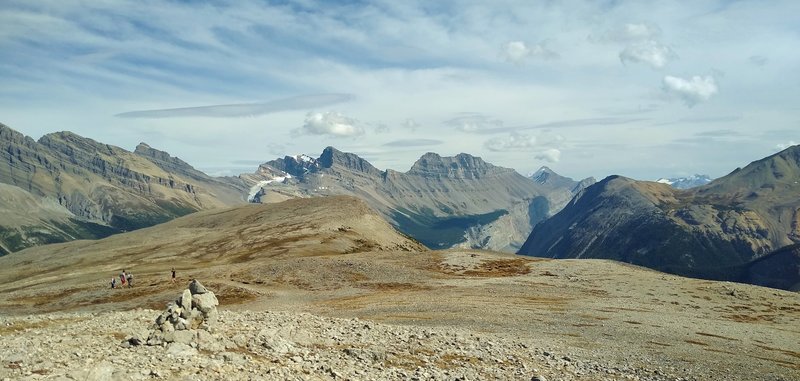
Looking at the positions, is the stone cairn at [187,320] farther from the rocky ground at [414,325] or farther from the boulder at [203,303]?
the rocky ground at [414,325]

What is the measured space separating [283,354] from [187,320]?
6.22 meters

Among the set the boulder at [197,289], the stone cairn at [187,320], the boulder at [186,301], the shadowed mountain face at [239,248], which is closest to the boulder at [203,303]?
the stone cairn at [187,320]

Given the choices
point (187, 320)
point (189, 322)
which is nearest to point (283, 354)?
point (189, 322)

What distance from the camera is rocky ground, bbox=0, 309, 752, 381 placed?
2450 centimetres

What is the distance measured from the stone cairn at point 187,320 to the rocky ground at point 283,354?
0.65m

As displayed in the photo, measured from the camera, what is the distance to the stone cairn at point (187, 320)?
29109 mm

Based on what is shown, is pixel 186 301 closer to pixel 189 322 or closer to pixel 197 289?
pixel 189 322

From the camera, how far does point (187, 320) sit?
103ft

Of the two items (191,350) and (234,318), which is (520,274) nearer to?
(234,318)

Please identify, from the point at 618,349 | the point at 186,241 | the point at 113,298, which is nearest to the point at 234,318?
the point at 618,349

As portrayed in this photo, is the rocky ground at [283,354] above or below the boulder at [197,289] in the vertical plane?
below

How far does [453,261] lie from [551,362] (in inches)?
3192

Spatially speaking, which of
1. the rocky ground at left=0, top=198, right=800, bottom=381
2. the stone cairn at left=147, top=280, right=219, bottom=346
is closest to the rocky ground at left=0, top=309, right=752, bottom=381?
the rocky ground at left=0, top=198, right=800, bottom=381

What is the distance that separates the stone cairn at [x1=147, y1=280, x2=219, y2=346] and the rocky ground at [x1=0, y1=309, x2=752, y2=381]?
65 cm
